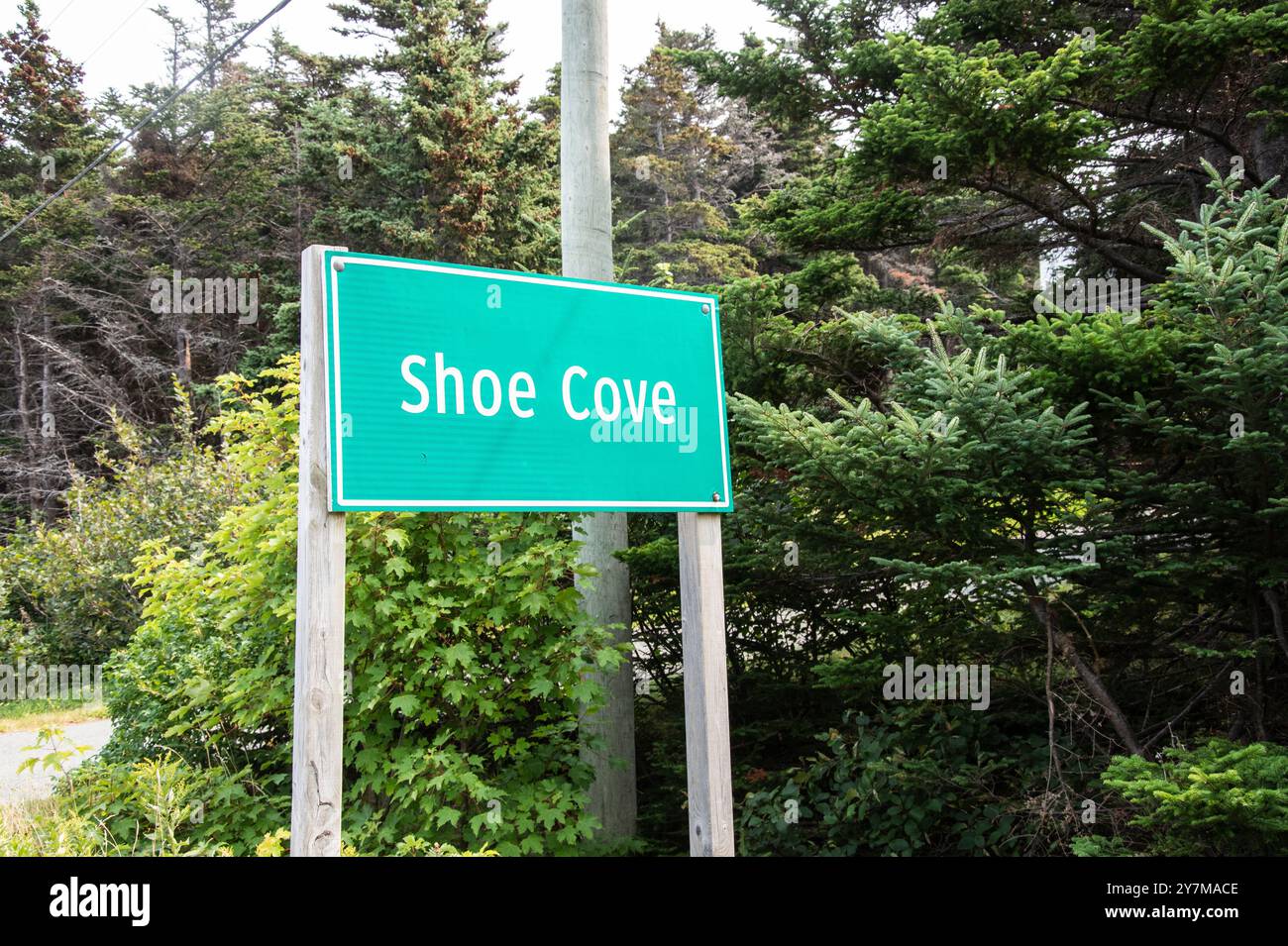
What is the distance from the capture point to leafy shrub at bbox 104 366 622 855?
15.2ft

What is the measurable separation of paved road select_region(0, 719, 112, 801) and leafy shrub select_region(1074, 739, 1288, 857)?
5933mm

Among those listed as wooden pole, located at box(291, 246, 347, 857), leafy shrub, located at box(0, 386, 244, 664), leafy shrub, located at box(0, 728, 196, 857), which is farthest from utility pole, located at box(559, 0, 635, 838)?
leafy shrub, located at box(0, 386, 244, 664)

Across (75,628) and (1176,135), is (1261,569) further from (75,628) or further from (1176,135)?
(75,628)

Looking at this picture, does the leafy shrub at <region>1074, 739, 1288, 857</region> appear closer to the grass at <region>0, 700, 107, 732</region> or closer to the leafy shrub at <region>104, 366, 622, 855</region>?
the leafy shrub at <region>104, 366, 622, 855</region>

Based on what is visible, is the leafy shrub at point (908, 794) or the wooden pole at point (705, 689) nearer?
the wooden pole at point (705, 689)

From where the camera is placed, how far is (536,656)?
4863 millimetres

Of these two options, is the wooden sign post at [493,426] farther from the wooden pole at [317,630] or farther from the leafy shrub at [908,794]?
the leafy shrub at [908,794]

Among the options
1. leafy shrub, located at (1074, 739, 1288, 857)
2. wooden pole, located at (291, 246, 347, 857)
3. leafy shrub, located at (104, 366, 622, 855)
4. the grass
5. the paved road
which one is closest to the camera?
wooden pole, located at (291, 246, 347, 857)

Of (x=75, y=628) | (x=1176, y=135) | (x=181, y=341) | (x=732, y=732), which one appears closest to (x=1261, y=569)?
(x=732, y=732)

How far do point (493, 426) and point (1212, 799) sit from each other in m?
2.69

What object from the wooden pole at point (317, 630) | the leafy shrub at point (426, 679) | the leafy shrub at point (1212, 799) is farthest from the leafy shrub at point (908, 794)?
the wooden pole at point (317, 630)

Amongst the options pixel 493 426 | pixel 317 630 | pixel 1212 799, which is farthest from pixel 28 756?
pixel 1212 799

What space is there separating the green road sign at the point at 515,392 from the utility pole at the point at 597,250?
2.50m

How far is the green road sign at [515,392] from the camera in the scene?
2.58 metres
